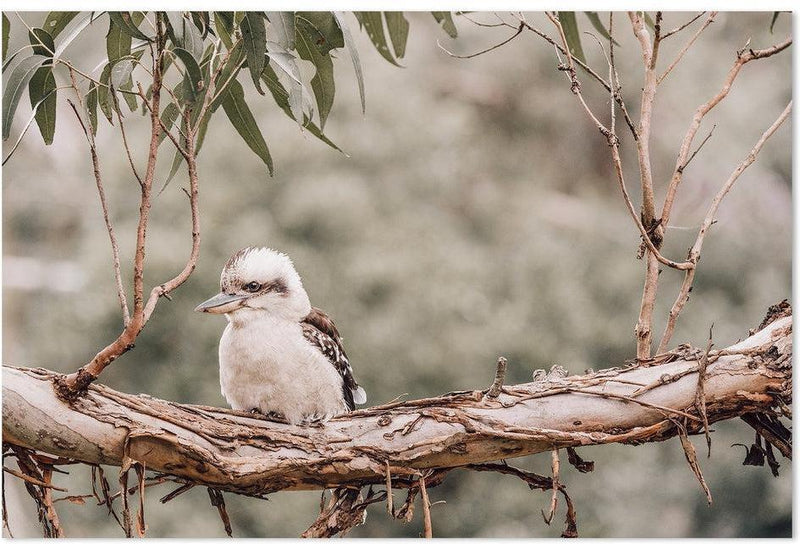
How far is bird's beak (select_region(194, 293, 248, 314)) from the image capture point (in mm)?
1512

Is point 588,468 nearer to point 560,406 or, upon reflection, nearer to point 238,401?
point 560,406

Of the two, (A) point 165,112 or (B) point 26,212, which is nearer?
(A) point 165,112

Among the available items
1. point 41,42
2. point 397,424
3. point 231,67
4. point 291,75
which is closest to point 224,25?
point 231,67

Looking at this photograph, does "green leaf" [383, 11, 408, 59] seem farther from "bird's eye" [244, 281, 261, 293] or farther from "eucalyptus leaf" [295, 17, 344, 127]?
"bird's eye" [244, 281, 261, 293]

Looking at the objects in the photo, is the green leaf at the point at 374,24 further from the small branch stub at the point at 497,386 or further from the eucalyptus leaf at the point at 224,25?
the small branch stub at the point at 497,386

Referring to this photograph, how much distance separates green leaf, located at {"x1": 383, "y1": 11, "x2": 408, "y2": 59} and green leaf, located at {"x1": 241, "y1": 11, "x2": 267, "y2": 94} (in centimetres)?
27

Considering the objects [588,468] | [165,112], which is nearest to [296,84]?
[165,112]

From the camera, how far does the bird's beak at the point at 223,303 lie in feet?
4.96

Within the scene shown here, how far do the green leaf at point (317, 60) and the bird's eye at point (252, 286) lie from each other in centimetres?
31

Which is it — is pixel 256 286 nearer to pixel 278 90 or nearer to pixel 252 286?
pixel 252 286

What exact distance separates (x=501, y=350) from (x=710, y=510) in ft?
3.10

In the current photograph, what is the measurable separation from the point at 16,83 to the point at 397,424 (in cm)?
82

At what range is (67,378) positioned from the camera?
4.03ft

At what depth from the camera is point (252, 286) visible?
1582mm
